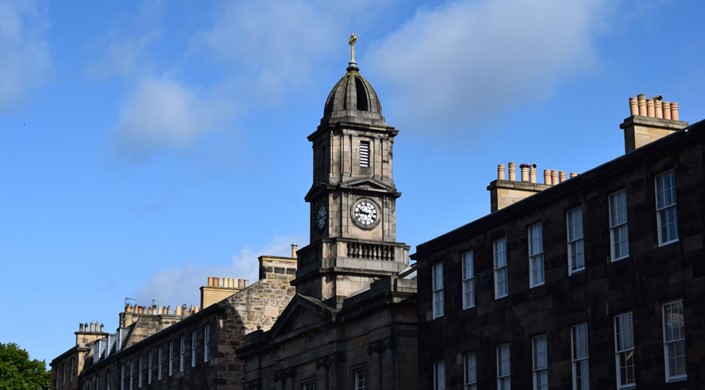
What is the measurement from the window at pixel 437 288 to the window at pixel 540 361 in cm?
561

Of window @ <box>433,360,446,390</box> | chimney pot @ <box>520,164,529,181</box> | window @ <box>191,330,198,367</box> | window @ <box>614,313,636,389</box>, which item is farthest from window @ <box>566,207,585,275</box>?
window @ <box>191,330,198,367</box>

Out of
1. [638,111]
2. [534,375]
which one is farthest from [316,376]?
[638,111]

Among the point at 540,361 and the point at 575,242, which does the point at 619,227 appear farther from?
the point at 540,361

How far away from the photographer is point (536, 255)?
122 ft

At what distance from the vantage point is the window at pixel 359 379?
47.0 m

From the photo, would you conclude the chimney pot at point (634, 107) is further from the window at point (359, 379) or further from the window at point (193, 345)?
the window at point (193, 345)

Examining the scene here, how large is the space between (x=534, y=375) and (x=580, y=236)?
4147 mm

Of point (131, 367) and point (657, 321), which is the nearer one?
point (657, 321)

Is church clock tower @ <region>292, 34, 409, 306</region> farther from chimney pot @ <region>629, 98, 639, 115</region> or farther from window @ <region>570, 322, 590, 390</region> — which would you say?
window @ <region>570, 322, 590, 390</region>

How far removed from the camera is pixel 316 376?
164 feet

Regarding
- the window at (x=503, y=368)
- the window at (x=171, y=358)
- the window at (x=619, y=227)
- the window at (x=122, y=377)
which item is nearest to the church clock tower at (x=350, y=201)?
the window at (x=171, y=358)

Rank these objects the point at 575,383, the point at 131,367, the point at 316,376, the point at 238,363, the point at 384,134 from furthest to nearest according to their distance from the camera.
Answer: the point at 131,367
the point at 238,363
the point at 384,134
the point at 316,376
the point at 575,383

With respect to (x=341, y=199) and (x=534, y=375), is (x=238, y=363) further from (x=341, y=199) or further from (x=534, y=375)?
(x=534, y=375)

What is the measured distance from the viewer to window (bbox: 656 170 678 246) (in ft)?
105
